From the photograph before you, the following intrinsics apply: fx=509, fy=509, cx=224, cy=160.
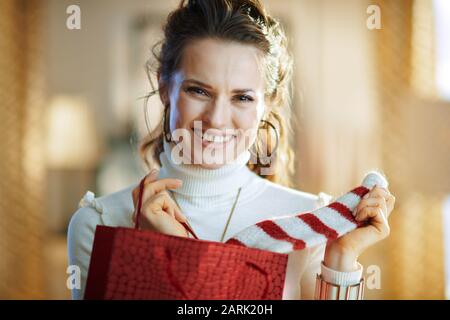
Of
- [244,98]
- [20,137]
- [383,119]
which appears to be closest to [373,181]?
[244,98]

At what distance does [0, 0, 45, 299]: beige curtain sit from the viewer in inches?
82.8

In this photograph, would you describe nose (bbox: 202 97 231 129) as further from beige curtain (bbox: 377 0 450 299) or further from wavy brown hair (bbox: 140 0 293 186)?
beige curtain (bbox: 377 0 450 299)

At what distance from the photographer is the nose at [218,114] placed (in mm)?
704

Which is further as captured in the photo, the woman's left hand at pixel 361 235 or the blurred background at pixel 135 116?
the blurred background at pixel 135 116

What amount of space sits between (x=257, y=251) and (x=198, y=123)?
21 cm

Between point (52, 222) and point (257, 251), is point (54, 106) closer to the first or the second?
point (52, 222)

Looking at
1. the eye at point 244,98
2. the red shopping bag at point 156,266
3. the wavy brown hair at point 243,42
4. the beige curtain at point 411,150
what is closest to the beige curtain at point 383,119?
the beige curtain at point 411,150

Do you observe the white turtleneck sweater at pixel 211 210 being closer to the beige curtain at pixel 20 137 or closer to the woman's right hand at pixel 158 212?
the woman's right hand at pixel 158 212

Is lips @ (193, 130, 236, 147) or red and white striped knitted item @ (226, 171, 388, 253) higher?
lips @ (193, 130, 236, 147)

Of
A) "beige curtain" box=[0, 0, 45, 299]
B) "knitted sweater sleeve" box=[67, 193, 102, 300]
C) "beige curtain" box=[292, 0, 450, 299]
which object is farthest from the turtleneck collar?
"beige curtain" box=[0, 0, 45, 299]

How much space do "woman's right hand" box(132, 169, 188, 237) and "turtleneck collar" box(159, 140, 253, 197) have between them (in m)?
0.10

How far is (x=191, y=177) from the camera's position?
0.76 metres
